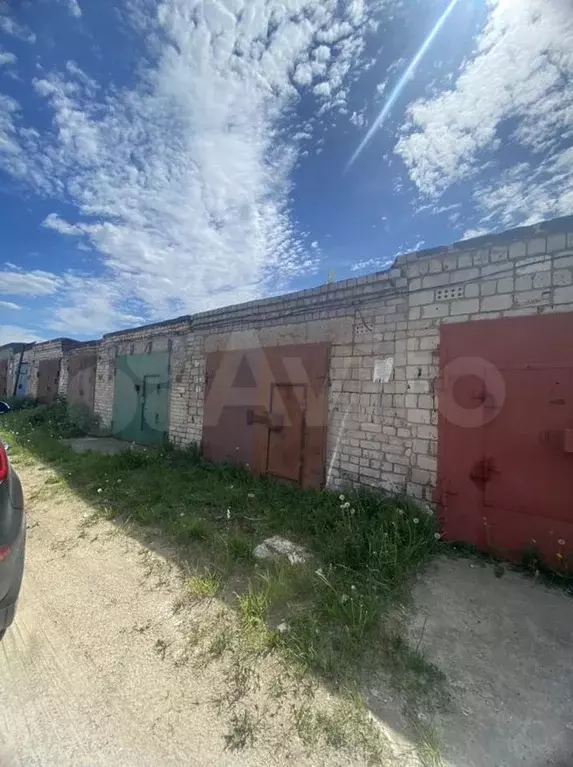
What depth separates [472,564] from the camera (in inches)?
129

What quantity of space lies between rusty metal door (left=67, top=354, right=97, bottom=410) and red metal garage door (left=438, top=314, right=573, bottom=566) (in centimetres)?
1046

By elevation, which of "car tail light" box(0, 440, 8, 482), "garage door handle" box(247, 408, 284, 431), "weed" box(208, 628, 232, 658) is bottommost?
"weed" box(208, 628, 232, 658)

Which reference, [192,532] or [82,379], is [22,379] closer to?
[82,379]

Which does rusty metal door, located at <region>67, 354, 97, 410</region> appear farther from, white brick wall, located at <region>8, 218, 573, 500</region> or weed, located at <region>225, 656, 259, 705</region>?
weed, located at <region>225, 656, 259, 705</region>

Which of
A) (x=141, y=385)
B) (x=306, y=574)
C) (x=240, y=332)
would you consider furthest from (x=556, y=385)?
(x=141, y=385)

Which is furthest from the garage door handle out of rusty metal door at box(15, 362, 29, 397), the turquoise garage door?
rusty metal door at box(15, 362, 29, 397)

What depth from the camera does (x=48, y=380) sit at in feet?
45.6

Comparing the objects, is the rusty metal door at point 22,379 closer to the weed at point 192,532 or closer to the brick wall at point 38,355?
the brick wall at point 38,355

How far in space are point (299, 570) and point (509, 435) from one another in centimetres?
224

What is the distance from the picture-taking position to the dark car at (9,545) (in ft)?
6.46

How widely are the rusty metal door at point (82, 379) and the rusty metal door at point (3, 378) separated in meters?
7.48

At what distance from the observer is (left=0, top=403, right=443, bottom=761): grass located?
2.03 metres

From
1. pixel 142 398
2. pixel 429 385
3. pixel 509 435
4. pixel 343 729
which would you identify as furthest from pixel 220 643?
Result: pixel 142 398

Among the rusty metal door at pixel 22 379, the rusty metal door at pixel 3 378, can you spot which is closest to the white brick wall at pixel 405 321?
the rusty metal door at pixel 22 379
